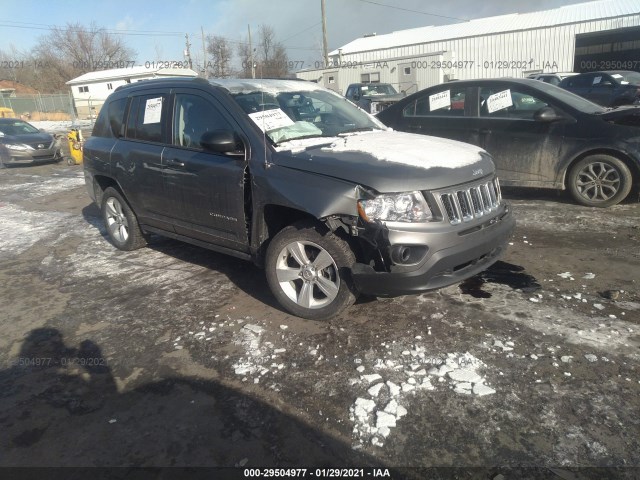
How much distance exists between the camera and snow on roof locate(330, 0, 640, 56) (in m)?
35.2

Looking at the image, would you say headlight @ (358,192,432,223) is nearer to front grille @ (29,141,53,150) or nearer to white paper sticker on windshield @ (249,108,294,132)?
white paper sticker on windshield @ (249,108,294,132)

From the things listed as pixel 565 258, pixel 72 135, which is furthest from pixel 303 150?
pixel 72 135

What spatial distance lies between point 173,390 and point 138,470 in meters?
0.65

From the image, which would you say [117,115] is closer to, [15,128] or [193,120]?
[193,120]

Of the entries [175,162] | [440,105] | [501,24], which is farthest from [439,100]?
[501,24]

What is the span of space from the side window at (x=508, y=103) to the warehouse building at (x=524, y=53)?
21350 millimetres

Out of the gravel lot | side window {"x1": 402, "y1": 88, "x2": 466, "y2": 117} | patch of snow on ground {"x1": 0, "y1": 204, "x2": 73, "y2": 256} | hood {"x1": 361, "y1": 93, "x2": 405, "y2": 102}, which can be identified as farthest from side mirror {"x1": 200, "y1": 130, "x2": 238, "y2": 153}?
hood {"x1": 361, "y1": 93, "x2": 405, "y2": 102}

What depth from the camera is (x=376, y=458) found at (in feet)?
7.43

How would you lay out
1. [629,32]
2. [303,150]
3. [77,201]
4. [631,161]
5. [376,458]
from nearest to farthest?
1. [376,458]
2. [303,150]
3. [631,161]
4. [77,201]
5. [629,32]

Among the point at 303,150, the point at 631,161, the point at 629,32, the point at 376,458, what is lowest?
the point at 376,458

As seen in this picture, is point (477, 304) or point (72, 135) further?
point (72, 135)

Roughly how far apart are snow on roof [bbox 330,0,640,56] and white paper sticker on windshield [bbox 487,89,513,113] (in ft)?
107

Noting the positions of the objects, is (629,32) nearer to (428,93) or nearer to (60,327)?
(428,93)

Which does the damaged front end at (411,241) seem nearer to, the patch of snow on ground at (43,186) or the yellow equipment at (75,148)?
the patch of snow on ground at (43,186)
